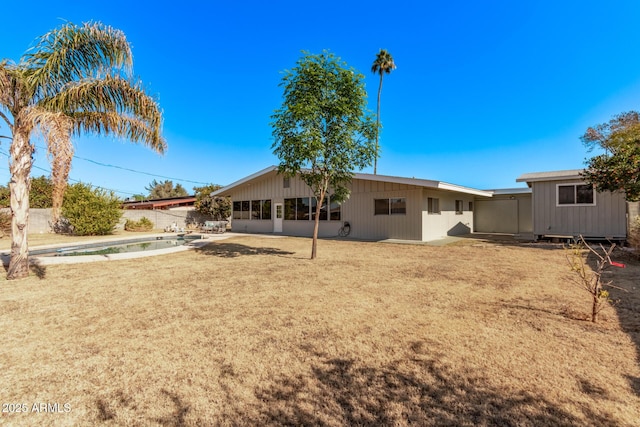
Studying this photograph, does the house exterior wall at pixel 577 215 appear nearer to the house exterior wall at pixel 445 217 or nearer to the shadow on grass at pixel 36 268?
the house exterior wall at pixel 445 217

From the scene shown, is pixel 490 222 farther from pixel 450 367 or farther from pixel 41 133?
pixel 41 133

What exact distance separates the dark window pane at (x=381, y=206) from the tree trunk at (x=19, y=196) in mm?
11815

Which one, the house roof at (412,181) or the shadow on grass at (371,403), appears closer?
the shadow on grass at (371,403)

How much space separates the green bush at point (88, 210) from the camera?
15562 mm

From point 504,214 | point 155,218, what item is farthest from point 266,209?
point 504,214

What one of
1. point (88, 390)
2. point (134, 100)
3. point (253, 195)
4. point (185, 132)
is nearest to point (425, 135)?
point (253, 195)

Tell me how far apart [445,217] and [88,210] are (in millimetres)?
18946

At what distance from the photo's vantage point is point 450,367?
98.1 inches

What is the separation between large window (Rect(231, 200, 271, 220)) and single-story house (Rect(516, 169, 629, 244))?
43.8ft

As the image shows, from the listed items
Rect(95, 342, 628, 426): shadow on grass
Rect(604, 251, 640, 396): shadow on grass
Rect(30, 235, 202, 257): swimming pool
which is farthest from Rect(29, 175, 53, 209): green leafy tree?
Rect(604, 251, 640, 396): shadow on grass

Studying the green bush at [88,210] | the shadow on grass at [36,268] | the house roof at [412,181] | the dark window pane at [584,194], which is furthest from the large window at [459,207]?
the green bush at [88,210]

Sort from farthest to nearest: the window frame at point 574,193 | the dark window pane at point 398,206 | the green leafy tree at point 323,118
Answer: the dark window pane at point 398,206, the window frame at point 574,193, the green leafy tree at point 323,118

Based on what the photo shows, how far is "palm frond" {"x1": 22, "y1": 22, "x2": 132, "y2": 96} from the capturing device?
5.50m

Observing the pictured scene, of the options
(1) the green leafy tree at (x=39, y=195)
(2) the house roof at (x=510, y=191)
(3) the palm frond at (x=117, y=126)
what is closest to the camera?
(3) the palm frond at (x=117, y=126)
